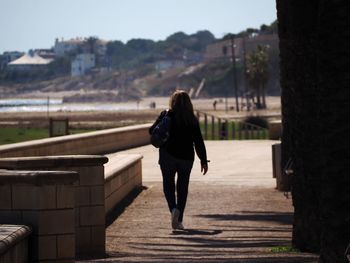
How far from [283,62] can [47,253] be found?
4449mm

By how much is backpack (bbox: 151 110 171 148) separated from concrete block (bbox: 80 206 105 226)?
1701mm

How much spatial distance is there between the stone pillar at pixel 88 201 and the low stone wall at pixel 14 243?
209 cm

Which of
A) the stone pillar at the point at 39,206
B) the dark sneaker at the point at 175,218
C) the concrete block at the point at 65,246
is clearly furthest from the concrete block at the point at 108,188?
the stone pillar at the point at 39,206

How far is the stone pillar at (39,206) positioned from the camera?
7074 mm

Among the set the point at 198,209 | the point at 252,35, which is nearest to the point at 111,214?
the point at 198,209

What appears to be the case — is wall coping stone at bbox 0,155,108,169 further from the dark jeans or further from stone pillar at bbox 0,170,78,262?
the dark jeans

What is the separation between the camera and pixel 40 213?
7.07m

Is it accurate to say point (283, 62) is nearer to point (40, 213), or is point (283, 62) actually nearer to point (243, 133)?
point (40, 213)

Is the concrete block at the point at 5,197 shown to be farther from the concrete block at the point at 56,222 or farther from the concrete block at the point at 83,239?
the concrete block at the point at 83,239

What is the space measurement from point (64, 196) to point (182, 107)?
3.84 metres

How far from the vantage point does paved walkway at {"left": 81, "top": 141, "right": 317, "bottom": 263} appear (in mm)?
9062

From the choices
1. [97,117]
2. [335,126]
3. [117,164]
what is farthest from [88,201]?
[97,117]

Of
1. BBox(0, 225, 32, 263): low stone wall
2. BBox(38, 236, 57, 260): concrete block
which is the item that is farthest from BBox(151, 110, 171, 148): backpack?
BBox(0, 225, 32, 263): low stone wall

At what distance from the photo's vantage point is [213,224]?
11781mm
